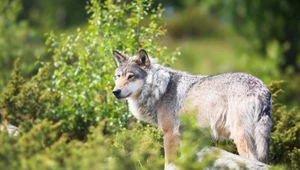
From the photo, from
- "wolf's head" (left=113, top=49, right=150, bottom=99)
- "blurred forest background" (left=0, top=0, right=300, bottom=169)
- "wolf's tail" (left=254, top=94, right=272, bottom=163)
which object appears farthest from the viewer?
"wolf's head" (left=113, top=49, right=150, bottom=99)

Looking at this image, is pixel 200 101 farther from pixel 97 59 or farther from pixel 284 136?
pixel 97 59

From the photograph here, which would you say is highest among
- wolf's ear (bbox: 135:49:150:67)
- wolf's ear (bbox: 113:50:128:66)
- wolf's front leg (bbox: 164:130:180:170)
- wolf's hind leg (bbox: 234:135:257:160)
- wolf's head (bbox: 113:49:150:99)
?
wolf's ear (bbox: 113:50:128:66)

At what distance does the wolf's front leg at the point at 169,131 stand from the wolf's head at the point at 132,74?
0.57 metres

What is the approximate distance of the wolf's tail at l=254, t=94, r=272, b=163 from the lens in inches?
390

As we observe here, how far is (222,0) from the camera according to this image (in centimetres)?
2927

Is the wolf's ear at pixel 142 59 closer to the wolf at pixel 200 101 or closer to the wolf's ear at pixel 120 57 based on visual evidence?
the wolf at pixel 200 101

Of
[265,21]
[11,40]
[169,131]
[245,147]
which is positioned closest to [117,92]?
[169,131]

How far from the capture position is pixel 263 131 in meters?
9.95

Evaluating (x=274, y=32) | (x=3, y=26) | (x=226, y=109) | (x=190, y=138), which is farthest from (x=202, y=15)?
(x=190, y=138)

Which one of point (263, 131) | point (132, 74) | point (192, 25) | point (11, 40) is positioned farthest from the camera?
point (192, 25)

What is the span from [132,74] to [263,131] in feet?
7.15

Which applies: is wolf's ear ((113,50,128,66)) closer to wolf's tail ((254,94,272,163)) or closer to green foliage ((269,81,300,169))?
wolf's tail ((254,94,272,163))

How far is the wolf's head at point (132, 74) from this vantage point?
10.8 meters

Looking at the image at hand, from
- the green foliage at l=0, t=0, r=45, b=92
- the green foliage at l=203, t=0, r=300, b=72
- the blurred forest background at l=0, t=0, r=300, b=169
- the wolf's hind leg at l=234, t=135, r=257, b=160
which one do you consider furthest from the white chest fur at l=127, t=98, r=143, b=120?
the green foliage at l=203, t=0, r=300, b=72
